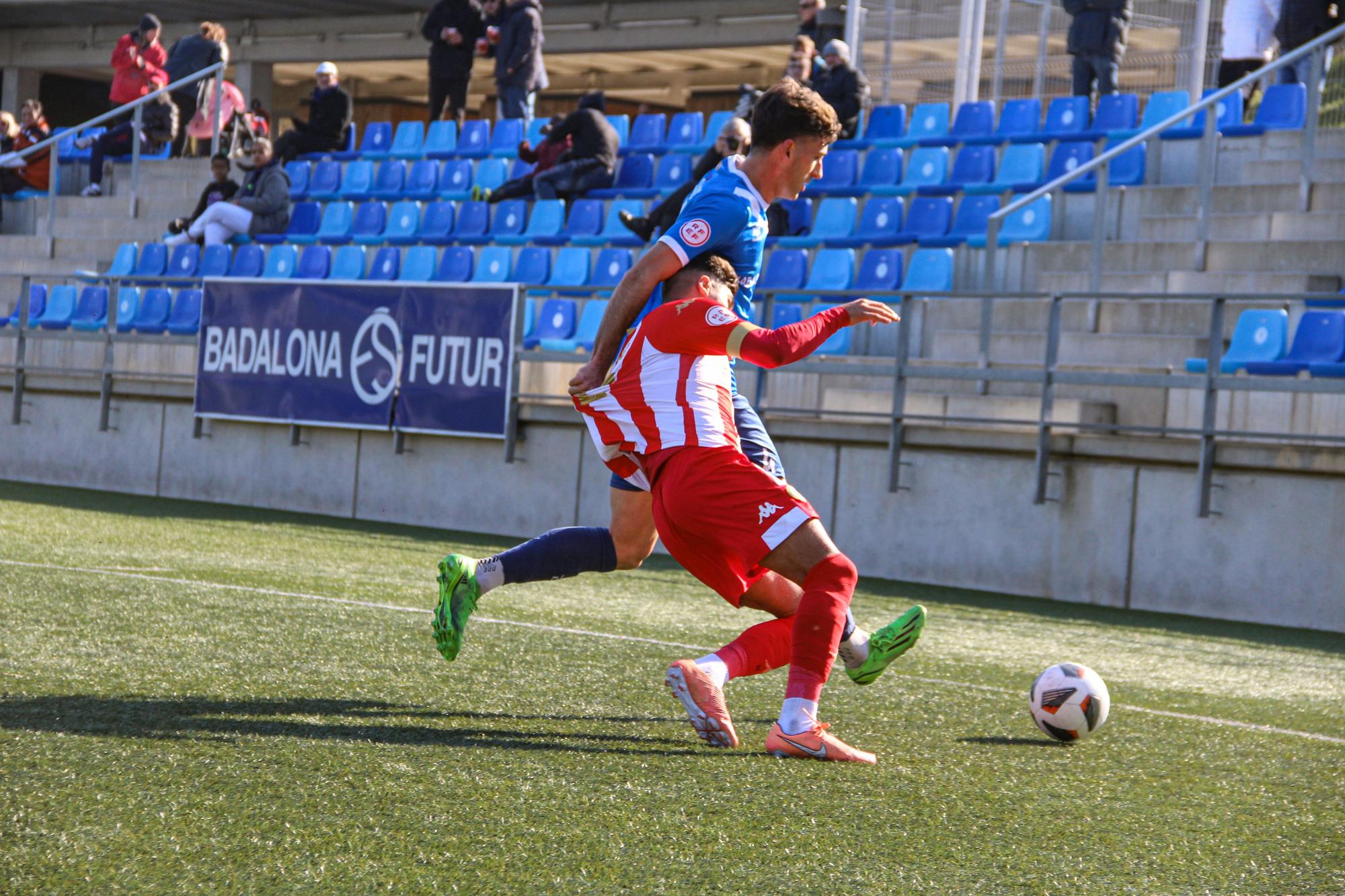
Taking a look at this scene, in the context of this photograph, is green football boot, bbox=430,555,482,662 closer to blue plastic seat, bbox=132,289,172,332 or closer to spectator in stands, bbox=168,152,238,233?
blue plastic seat, bbox=132,289,172,332

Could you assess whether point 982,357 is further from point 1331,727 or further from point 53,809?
point 53,809

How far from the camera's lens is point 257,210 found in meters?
16.6

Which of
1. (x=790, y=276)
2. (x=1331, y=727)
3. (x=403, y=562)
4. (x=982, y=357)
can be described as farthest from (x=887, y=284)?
(x=1331, y=727)

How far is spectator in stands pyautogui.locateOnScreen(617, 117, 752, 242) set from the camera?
36.2 feet

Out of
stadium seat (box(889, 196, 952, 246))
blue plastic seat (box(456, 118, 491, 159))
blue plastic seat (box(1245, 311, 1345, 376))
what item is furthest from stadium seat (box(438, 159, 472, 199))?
blue plastic seat (box(1245, 311, 1345, 376))

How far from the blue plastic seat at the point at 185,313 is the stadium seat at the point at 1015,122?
267 inches

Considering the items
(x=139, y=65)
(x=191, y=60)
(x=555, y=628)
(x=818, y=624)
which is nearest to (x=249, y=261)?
(x=191, y=60)

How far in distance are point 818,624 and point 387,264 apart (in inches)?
442

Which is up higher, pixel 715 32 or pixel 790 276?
pixel 715 32

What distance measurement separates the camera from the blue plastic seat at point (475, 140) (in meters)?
17.3

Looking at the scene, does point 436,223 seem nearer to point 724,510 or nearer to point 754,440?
point 754,440

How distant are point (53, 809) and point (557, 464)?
27.5 ft

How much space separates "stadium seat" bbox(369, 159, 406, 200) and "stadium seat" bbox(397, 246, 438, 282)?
259 cm

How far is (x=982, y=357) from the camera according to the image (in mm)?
9930
